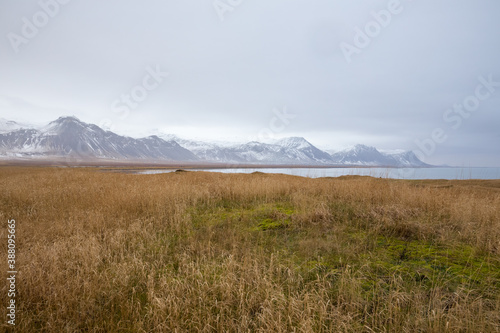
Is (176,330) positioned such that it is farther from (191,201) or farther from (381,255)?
(191,201)

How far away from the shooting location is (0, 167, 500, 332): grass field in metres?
2.86

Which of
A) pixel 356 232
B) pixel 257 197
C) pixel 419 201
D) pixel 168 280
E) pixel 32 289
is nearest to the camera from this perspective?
pixel 32 289

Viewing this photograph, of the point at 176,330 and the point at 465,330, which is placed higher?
the point at 465,330

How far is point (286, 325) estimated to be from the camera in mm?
2678

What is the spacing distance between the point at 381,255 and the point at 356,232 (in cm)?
126

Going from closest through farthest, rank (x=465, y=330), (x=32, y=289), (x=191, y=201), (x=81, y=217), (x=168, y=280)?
(x=465, y=330) → (x=32, y=289) → (x=168, y=280) → (x=81, y=217) → (x=191, y=201)

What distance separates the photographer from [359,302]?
310cm

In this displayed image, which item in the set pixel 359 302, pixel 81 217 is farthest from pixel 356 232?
pixel 81 217

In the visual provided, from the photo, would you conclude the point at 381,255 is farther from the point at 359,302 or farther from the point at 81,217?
the point at 81,217

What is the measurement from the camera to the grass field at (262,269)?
286cm

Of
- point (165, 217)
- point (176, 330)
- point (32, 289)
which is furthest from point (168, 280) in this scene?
point (165, 217)

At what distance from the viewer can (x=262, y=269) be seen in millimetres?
4035

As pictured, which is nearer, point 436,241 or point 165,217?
point 436,241

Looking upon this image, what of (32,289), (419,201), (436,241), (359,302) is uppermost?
(419,201)
